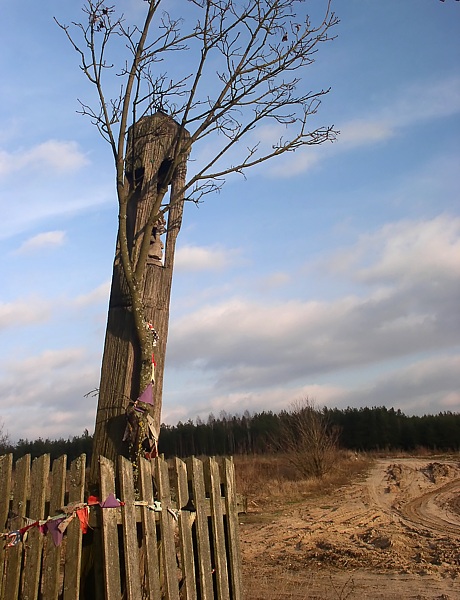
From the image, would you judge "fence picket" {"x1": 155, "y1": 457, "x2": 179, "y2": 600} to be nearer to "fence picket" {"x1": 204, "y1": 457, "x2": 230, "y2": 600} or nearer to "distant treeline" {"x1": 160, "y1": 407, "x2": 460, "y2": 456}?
"fence picket" {"x1": 204, "y1": 457, "x2": 230, "y2": 600}

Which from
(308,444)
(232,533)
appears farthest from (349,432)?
(232,533)

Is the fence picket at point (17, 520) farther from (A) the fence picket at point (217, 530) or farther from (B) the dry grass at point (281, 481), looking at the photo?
(B) the dry grass at point (281, 481)

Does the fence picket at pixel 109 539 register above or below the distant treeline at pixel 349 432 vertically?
below

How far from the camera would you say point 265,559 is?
9.90 metres

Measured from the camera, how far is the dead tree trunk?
12.3ft

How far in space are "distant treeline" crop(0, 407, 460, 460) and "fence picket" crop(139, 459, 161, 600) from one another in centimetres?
3585

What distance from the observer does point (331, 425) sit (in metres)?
45.2

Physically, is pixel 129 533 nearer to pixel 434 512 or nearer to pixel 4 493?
pixel 4 493

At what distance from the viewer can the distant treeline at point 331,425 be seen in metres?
46.9

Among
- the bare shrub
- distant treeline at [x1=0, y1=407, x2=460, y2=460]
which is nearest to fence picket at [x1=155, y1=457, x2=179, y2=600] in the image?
the bare shrub

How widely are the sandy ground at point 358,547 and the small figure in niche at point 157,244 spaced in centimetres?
452

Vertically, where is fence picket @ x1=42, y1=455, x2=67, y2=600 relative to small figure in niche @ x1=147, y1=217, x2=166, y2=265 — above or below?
below

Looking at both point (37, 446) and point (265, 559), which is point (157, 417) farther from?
point (37, 446)

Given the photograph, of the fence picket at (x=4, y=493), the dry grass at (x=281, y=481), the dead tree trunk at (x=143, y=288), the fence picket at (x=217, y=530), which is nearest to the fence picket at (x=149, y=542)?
the dead tree trunk at (x=143, y=288)
